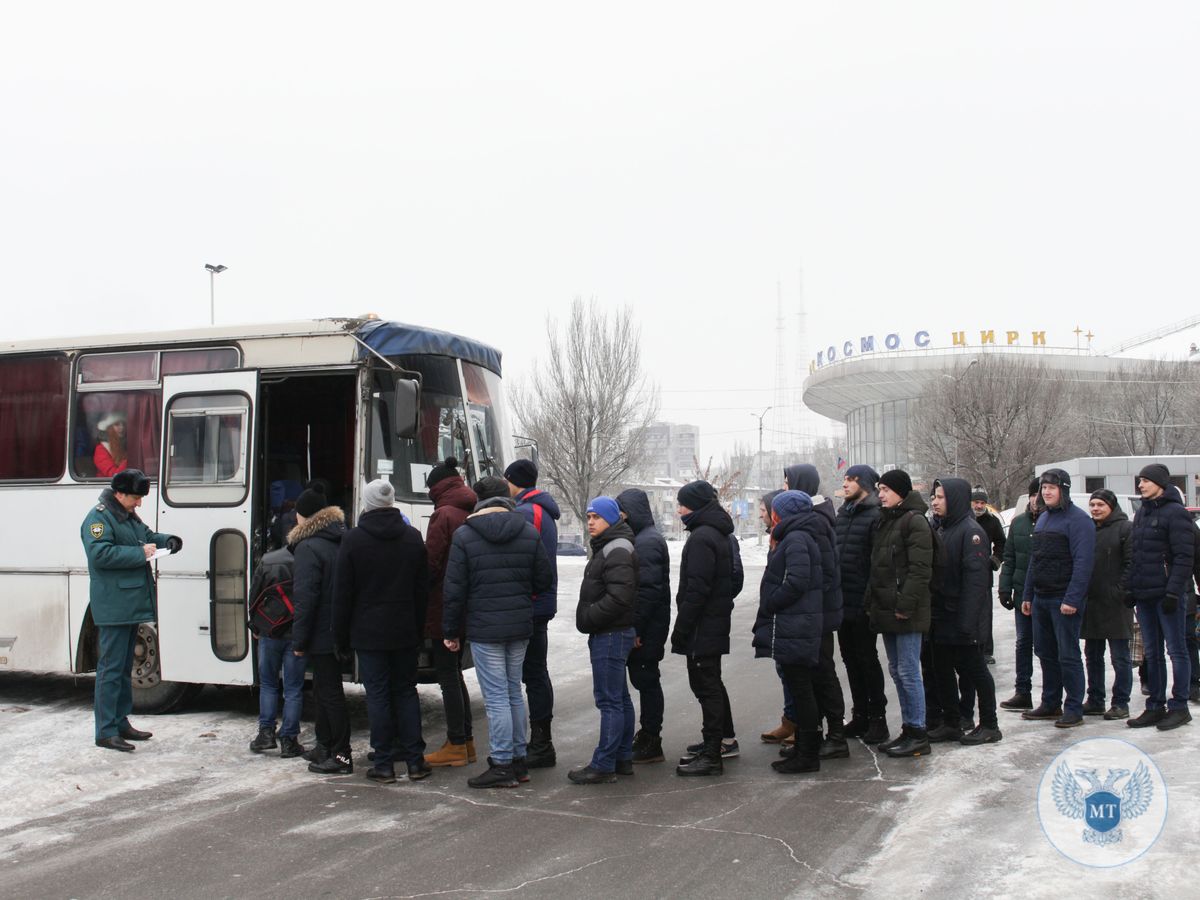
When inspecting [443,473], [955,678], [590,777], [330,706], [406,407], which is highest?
[406,407]

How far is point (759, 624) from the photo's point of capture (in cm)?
779

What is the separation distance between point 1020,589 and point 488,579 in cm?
552

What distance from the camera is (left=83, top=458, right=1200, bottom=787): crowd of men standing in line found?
23.4 feet

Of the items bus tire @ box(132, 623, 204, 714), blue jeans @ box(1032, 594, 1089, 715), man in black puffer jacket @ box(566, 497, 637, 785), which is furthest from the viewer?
→ bus tire @ box(132, 623, 204, 714)

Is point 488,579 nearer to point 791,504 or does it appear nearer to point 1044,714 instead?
point 791,504

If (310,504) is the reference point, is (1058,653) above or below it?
below

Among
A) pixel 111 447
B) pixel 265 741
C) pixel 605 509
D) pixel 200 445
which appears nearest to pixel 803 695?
pixel 605 509

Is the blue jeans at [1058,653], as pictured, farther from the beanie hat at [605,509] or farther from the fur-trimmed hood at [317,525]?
the fur-trimmed hood at [317,525]

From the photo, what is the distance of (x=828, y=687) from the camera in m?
7.61

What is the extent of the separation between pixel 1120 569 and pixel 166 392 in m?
8.00

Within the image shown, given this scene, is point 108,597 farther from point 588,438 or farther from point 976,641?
point 588,438

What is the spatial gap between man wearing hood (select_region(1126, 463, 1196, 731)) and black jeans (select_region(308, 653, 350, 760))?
18.7 ft

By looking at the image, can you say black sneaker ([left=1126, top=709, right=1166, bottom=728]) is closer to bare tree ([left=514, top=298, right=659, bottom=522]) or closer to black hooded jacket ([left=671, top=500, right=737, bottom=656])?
black hooded jacket ([left=671, top=500, right=737, bottom=656])

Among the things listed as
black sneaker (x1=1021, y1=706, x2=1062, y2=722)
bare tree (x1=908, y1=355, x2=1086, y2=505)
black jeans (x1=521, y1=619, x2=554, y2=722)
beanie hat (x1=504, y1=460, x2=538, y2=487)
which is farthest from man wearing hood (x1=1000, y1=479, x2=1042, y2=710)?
bare tree (x1=908, y1=355, x2=1086, y2=505)
